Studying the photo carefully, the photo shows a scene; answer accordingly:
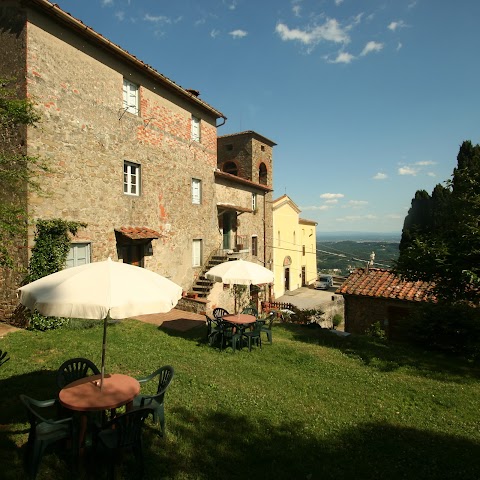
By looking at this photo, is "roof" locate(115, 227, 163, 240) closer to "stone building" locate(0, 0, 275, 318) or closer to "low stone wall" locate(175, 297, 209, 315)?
"stone building" locate(0, 0, 275, 318)

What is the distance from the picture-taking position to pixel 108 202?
12.1 m

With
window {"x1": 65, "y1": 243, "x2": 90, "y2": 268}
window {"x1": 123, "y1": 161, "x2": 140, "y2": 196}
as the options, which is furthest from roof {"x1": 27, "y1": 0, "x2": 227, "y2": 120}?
window {"x1": 65, "y1": 243, "x2": 90, "y2": 268}

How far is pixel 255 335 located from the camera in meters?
8.89

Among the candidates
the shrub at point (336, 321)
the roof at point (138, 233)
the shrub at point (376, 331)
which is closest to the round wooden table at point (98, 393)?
the roof at point (138, 233)

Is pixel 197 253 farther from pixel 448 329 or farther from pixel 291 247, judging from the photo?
pixel 291 247

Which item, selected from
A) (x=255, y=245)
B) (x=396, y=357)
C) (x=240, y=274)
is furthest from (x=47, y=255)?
(x=255, y=245)

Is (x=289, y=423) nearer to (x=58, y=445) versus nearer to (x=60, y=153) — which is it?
(x=58, y=445)

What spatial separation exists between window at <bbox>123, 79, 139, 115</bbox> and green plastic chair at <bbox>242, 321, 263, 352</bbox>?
10.0m

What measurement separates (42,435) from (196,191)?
49.0 feet

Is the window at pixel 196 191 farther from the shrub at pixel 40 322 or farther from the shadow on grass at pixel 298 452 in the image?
the shadow on grass at pixel 298 452

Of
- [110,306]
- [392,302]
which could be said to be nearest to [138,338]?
[110,306]

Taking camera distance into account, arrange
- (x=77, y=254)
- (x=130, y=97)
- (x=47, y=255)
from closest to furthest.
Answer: (x=47, y=255), (x=77, y=254), (x=130, y=97)

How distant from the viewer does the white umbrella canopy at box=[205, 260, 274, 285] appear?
8.81 meters

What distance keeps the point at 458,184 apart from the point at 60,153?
1223 centimetres
